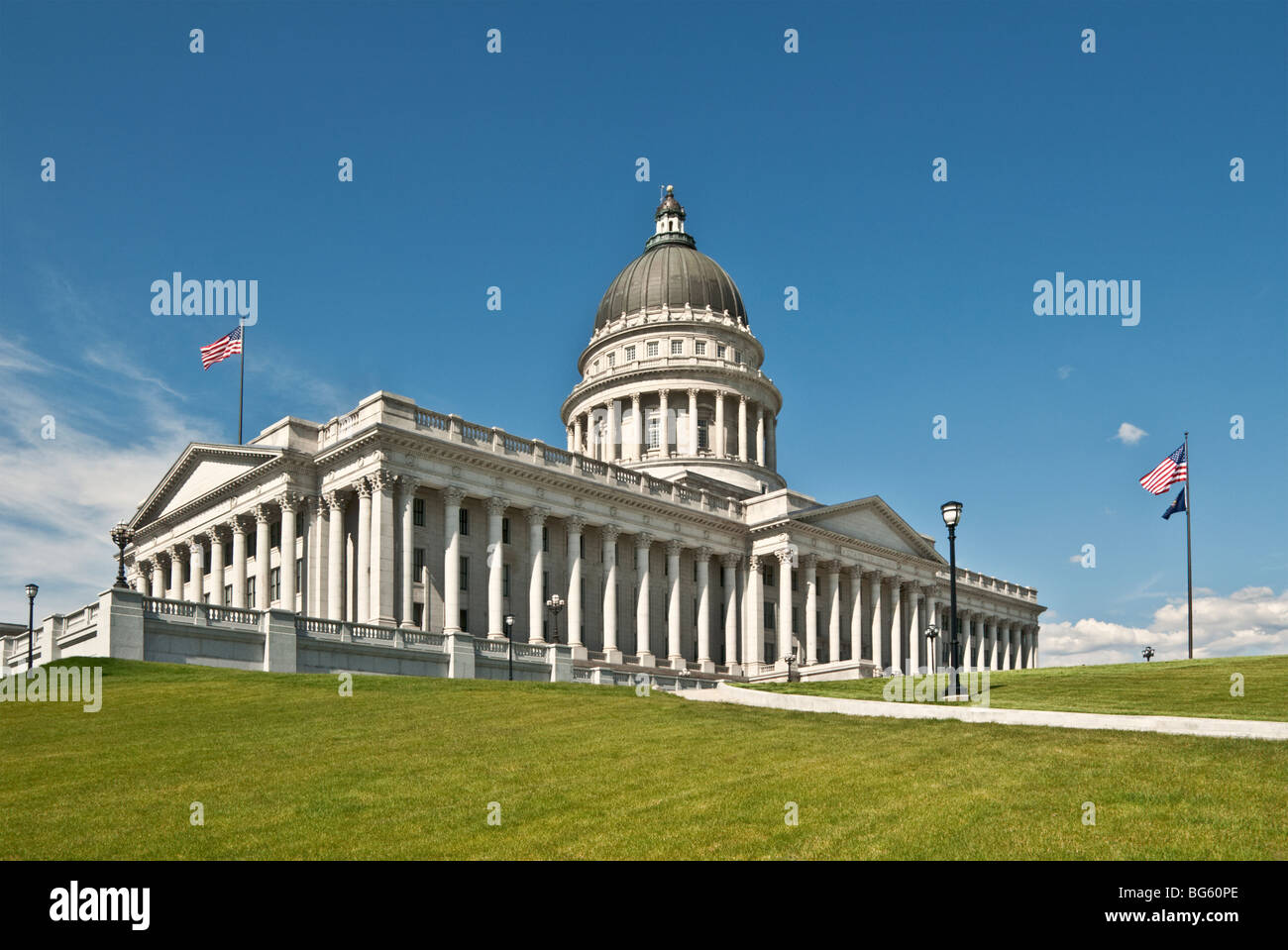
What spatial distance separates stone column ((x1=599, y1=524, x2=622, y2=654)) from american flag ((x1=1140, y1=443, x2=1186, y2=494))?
95.2 feet

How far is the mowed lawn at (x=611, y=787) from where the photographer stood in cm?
1434

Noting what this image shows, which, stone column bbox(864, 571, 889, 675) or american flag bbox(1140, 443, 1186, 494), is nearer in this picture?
american flag bbox(1140, 443, 1186, 494)

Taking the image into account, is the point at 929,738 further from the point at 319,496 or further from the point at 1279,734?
the point at 319,496

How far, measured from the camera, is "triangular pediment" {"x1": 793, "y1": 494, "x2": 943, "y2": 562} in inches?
3086

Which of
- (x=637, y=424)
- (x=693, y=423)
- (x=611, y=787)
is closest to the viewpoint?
(x=611, y=787)

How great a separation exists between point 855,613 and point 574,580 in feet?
81.2

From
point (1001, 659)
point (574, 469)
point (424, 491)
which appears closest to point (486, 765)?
point (424, 491)

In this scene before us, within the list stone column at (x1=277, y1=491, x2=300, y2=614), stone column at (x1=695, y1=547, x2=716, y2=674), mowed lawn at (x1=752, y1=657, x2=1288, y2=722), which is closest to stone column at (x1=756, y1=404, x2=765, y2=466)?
stone column at (x1=695, y1=547, x2=716, y2=674)

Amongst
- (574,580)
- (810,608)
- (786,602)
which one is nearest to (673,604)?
(786,602)

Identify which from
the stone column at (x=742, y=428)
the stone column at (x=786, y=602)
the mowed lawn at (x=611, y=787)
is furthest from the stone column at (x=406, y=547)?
the stone column at (x=742, y=428)

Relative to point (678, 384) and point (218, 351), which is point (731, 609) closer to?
point (678, 384)

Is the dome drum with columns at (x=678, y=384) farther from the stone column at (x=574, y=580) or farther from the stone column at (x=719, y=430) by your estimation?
the stone column at (x=574, y=580)

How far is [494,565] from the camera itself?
60.6 m

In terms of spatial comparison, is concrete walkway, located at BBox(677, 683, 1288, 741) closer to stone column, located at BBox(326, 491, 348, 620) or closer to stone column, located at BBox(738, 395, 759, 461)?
stone column, located at BBox(326, 491, 348, 620)
